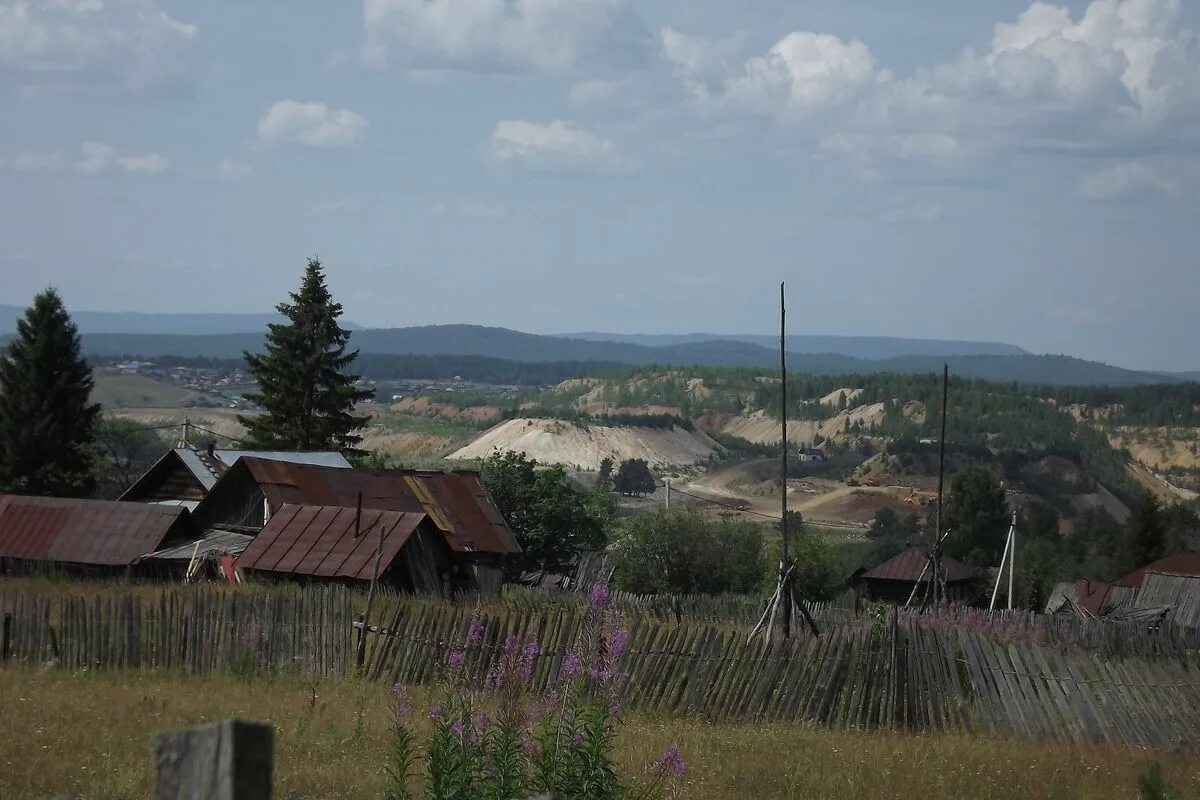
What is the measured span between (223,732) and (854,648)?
12482 millimetres

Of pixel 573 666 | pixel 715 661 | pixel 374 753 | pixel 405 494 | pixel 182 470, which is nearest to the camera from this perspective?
pixel 573 666

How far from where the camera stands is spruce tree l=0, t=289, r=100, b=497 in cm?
5100

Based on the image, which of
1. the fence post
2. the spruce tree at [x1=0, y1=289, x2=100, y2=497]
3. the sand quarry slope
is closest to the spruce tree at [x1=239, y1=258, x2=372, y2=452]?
the spruce tree at [x1=0, y1=289, x2=100, y2=497]

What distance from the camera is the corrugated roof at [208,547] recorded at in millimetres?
29688

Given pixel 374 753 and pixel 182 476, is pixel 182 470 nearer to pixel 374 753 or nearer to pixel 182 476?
pixel 182 476

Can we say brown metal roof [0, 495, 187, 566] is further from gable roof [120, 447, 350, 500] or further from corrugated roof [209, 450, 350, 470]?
corrugated roof [209, 450, 350, 470]

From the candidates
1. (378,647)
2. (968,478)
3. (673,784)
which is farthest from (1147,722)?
(968,478)

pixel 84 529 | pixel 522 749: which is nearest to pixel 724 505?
pixel 84 529

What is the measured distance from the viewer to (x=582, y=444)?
452ft

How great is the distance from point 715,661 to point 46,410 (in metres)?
41.9

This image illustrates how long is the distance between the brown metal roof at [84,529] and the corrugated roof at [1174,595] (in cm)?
2309

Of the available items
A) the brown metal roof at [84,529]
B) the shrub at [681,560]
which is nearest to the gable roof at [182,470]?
the brown metal roof at [84,529]

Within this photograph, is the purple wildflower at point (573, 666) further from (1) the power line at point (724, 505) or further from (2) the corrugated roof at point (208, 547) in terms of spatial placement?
(1) the power line at point (724, 505)

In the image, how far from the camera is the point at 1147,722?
1457cm
